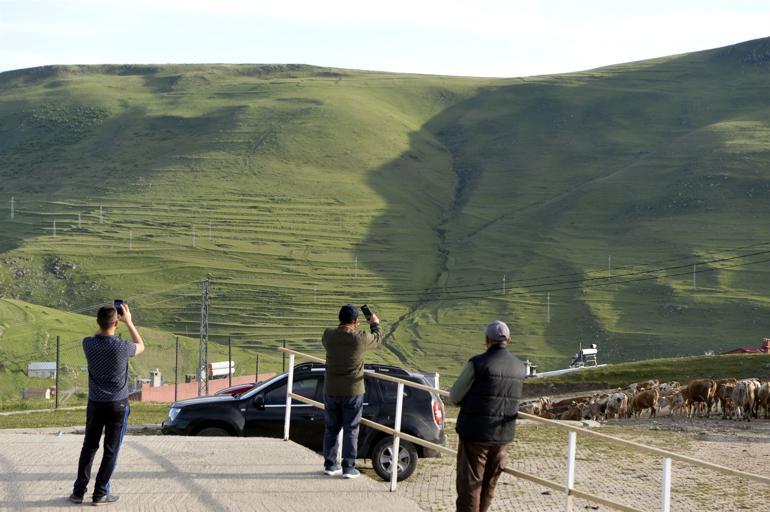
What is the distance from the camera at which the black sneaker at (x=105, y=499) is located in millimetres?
11734

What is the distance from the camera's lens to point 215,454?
51.0 feet

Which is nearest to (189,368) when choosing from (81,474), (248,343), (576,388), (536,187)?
(248,343)

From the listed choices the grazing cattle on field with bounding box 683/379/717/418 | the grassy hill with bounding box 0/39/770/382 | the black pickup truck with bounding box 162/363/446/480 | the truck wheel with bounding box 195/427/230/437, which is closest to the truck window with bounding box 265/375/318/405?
the black pickup truck with bounding box 162/363/446/480

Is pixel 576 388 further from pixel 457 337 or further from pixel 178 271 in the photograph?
pixel 178 271

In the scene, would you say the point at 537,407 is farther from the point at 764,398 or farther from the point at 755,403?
the point at 764,398

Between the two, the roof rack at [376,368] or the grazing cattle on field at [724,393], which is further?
the grazing cattle on field at [724,393]

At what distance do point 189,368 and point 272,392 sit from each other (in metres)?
83.0

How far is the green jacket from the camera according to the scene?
1367 cm

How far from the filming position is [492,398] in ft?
35.2

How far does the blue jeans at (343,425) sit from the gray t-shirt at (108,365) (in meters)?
3.03

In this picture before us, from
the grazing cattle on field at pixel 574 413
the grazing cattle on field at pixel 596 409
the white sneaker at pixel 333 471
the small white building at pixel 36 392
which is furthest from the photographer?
the small white building at pixel 36 392

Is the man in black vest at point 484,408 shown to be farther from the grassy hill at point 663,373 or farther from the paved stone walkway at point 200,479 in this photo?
the grassy hill at point 663,373

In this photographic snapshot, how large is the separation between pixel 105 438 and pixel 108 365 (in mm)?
821

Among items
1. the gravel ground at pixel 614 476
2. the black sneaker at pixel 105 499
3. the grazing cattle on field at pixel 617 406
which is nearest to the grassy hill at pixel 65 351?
the grazing cattle on field at pixel 617 406
